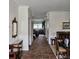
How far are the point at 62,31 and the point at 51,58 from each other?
435cm

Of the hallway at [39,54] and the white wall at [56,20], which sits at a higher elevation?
the white wall at [56,20]

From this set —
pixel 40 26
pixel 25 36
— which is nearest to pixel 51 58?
pixel 25 36

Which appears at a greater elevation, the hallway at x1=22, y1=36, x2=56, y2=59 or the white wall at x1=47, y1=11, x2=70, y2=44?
the white wall at x1=47, y1=11, x2=70, y2=44

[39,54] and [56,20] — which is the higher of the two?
[56,20]

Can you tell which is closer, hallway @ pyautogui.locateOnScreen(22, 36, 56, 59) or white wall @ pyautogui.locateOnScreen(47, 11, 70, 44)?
hallway @ pyautogui.locateOnScreen(22, 36, 56, 59)

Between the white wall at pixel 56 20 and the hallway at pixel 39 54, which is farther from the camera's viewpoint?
the white wall at pixel 56 20

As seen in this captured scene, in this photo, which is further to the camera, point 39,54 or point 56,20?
point 56,20
